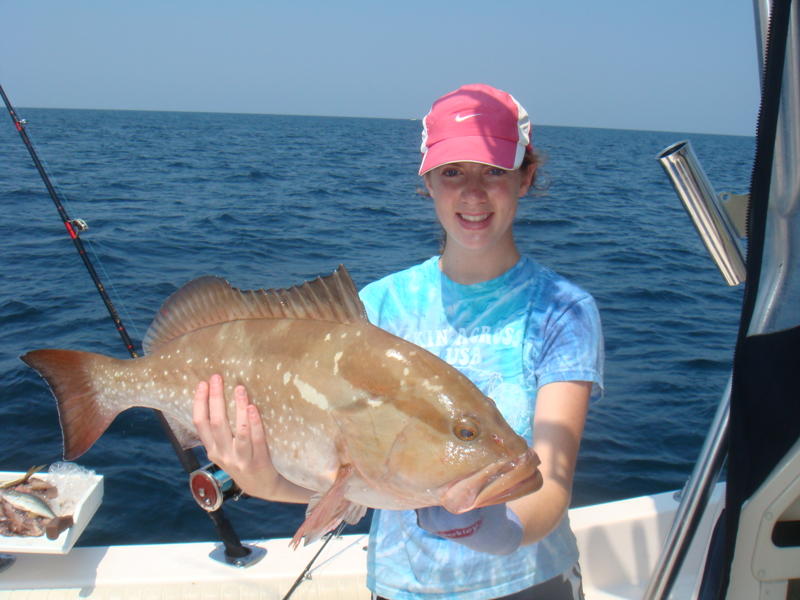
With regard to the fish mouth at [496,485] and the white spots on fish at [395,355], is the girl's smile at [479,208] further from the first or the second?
the fish mouth at [496,485]

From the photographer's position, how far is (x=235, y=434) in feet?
7.10

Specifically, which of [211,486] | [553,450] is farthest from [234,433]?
[553,450]

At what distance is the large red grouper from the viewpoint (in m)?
1.79

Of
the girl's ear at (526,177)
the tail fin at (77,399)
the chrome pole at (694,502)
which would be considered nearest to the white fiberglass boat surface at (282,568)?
the tail fin at (77,399)

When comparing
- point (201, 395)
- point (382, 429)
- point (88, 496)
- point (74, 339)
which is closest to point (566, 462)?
point (382, 429)

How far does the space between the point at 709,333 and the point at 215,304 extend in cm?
939

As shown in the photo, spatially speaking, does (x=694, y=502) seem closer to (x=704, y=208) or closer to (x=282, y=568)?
(x=704, y=208)

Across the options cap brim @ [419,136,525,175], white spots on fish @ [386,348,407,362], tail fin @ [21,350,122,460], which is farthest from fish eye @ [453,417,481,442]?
tail fin @ [21,350,122,460]

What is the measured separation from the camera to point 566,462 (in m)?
2.02

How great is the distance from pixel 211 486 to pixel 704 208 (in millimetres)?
2157

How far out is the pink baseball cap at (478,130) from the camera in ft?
7.29

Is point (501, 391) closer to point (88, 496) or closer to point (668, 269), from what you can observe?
point (88, 496)

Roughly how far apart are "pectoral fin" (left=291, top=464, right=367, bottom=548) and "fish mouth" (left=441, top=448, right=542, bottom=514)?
0.35m

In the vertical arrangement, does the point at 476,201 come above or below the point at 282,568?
above
